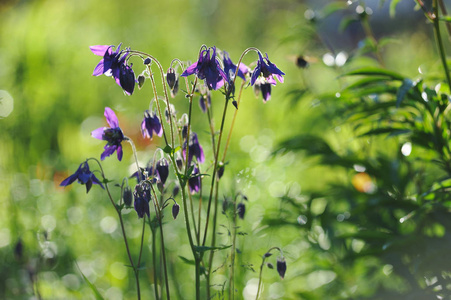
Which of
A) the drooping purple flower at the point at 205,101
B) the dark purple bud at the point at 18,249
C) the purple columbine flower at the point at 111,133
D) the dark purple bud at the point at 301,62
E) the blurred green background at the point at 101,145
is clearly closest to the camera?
the purple columbine flower at the point at 111,133

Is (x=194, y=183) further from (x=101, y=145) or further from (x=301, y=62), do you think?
(x=101, y=145)

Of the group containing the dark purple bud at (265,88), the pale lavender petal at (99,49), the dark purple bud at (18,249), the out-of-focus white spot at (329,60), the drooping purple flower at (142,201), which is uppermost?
the out-of-focus white spot at (329,60)

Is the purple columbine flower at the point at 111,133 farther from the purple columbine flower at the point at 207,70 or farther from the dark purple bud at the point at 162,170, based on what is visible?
the purple columbine flower at the point at 207,70

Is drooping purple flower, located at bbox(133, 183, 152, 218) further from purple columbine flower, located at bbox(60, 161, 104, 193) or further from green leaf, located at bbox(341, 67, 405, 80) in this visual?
green leaf, located at bbox(341, 67, 405, 80)

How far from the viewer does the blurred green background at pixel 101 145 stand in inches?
79.4

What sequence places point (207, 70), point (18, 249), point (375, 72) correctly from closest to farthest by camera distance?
1. point (207, 70)
2. point (375, 72)
3. point (18, 249)

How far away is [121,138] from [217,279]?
3.79ft

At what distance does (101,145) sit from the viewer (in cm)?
362

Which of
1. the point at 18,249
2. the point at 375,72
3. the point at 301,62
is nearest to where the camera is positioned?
the point at 375,72

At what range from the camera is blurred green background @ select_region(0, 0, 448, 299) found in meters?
2.02

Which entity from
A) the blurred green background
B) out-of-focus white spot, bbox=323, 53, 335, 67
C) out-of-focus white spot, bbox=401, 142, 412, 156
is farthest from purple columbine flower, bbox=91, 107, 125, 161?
out-of-focus white spot, bbox=323, 53, 335, 67

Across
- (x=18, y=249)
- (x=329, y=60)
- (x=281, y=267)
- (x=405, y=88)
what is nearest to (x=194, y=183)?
(x=281, y=267)

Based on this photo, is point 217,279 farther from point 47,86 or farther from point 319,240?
point 47,86

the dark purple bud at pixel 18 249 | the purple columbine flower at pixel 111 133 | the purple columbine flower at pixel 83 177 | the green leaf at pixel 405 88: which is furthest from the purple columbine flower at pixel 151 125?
the dark purple bud at pixel 18 249
